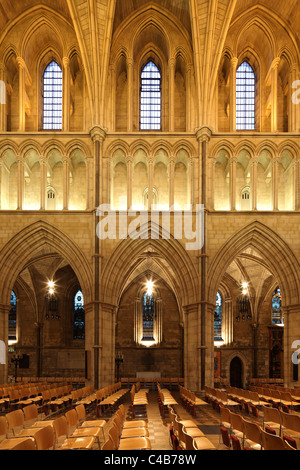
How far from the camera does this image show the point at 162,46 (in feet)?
83.2

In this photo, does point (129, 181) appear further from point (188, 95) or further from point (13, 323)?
point (13, 323)

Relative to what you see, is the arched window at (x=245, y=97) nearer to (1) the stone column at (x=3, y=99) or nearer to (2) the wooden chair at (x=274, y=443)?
(1) the stone column at (x=3, y=99)

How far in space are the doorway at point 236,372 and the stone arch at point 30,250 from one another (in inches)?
551

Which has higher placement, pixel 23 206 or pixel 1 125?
pixel 1 125

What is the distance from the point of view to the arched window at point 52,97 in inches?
1005

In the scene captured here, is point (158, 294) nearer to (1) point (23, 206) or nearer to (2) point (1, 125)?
(1) point (23, 206)

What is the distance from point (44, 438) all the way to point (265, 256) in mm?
17478

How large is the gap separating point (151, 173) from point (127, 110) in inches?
151

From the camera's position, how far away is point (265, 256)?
2339cm

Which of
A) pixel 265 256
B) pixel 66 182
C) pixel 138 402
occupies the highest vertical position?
pixel 66 182

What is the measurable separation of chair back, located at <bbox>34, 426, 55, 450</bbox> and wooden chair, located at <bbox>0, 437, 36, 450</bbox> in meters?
0.14

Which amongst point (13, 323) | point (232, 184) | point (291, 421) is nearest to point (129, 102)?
point (232, 184)

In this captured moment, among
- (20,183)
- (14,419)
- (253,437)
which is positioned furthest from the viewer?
(20,183)

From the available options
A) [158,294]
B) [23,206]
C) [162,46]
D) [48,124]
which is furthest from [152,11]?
[158,294]
